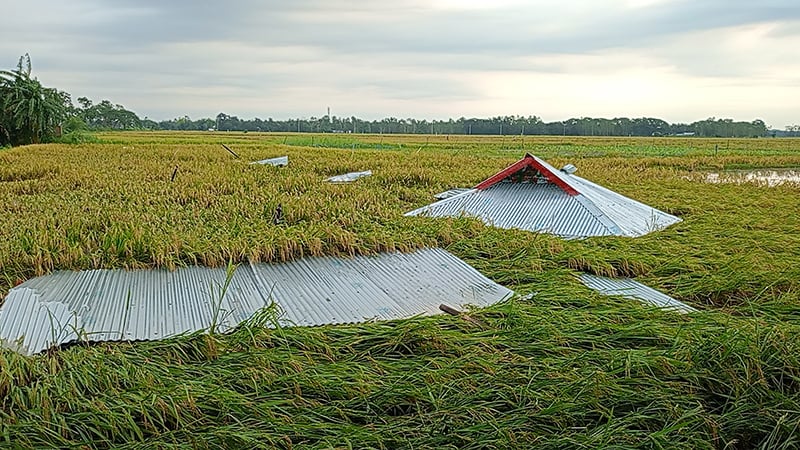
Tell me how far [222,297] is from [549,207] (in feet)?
13.4

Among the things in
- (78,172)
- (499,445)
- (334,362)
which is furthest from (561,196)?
(78,172)

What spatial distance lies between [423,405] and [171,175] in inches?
335

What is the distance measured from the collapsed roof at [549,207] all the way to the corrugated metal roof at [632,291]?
1391mm

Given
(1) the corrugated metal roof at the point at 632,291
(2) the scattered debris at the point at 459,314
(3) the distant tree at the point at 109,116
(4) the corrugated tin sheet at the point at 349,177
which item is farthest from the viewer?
(3) the distant tree at the point at 109,116

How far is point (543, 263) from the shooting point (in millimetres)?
4262

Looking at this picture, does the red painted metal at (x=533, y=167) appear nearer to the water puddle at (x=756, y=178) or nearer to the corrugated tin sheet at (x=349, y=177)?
the corrugated tin sheet at (x=349, y=177)

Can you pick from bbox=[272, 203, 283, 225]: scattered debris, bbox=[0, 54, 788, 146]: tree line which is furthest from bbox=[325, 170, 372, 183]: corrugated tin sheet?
bbox=[0, 54, 788, 146]: tree line

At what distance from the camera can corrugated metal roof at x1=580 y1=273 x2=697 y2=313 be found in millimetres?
3340

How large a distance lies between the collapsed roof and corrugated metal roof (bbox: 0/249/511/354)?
6.12ft

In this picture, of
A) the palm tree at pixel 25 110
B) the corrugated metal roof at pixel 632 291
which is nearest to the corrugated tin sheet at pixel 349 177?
the corrugated metal roof at pixel 632 291

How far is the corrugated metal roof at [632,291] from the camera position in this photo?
11.0 ft

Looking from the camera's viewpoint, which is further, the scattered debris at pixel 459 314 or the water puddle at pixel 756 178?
the water puddle at pixel 756 178

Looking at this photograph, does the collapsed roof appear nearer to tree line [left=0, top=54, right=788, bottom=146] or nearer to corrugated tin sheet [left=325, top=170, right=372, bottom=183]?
corrugated tin sheet [left=325, top=170, right=372, bottom=183]

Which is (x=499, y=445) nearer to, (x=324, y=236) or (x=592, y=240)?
(x=324, y=236)
